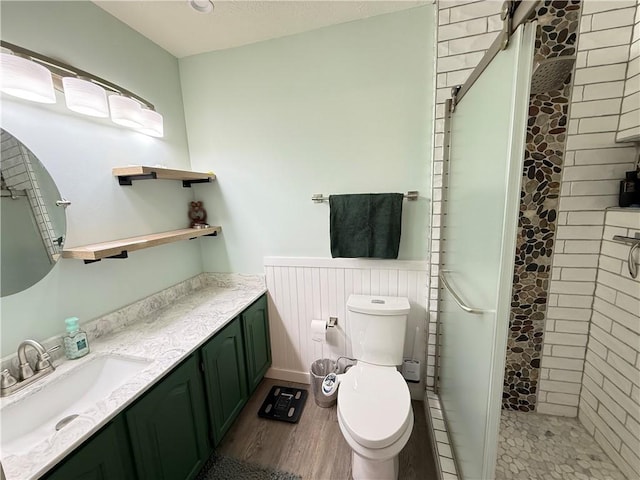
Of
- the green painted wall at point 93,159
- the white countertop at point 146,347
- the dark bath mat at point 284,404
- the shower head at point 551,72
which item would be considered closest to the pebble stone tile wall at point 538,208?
the shower head at point 551,72

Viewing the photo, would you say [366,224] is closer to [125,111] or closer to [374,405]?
[374,405]

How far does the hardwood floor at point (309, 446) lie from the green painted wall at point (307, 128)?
1.06m

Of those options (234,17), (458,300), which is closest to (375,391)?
(458,300)

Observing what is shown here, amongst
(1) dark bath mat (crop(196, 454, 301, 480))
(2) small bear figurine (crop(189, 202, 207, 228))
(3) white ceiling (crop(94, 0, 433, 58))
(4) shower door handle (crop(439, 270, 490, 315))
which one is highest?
(3) white ceiling (crop(94, 0, 433, 58))

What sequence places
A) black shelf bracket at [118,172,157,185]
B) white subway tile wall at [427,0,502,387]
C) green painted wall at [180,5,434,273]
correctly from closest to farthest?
white subway tile wall at [427,0,502,387], black shelf bracket at [118,172,157,185], green painted wall at [180,5,434,273]

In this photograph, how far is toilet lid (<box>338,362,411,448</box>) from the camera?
1.13 meters

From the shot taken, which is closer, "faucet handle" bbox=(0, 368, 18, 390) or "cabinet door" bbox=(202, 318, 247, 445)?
"faucet handle" bbox=(0, 368, 18, 390)

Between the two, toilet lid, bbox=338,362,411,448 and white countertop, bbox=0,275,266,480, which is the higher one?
white countertop, bbox=0,275,266,480

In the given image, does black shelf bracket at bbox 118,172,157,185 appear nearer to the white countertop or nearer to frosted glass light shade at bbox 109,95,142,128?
frosted glass light shade at bbox 109,95,142,128

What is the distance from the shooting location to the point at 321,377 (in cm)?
182

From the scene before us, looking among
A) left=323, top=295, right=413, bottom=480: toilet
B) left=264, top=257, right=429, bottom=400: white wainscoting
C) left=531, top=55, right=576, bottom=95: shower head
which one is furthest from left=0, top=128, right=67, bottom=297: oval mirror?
left=531, top=55, right=576, bottom=95: shower head

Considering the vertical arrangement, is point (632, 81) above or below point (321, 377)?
above

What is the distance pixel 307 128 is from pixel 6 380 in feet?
6.21

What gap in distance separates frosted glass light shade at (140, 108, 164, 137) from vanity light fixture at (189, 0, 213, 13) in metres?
0.61
